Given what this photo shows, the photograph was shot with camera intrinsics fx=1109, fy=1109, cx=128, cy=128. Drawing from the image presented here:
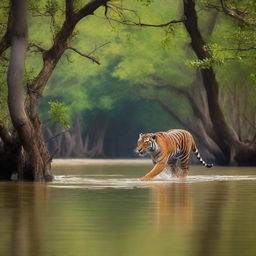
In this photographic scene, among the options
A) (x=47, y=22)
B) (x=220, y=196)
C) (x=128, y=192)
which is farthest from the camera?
(x=47, y=22)

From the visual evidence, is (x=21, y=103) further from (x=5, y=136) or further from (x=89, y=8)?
(x=89, y=8)

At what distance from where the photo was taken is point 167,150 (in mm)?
31531

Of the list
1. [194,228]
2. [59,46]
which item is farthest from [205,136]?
[194,228]

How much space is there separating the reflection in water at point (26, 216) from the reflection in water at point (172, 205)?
1.66 metres

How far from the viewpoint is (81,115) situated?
263 ft

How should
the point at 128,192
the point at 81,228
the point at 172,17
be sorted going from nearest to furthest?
1. the point at 81,228
2. the point at 128,192
3. the point at 172,17

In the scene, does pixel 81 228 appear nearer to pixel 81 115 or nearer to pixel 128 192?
pixel 128 192

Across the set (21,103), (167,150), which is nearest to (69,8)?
(21,103)

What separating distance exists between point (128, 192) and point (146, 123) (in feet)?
212

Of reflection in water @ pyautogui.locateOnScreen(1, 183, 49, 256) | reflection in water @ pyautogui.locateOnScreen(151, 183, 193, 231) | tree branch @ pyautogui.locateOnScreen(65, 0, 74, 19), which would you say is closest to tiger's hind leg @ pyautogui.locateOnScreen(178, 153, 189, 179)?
tree branch @ pyautogui.locateOnScreen(65, 0, 74, 19)

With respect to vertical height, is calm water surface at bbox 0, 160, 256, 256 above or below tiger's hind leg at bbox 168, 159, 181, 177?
below

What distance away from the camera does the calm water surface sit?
10.9 metres

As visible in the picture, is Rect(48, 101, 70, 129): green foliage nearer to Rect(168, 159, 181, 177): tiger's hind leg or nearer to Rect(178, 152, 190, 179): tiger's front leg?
Rect(168, 159, 181, 177): tiger's hind leg

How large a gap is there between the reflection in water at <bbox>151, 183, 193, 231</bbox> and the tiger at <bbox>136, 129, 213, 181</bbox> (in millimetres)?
4667
